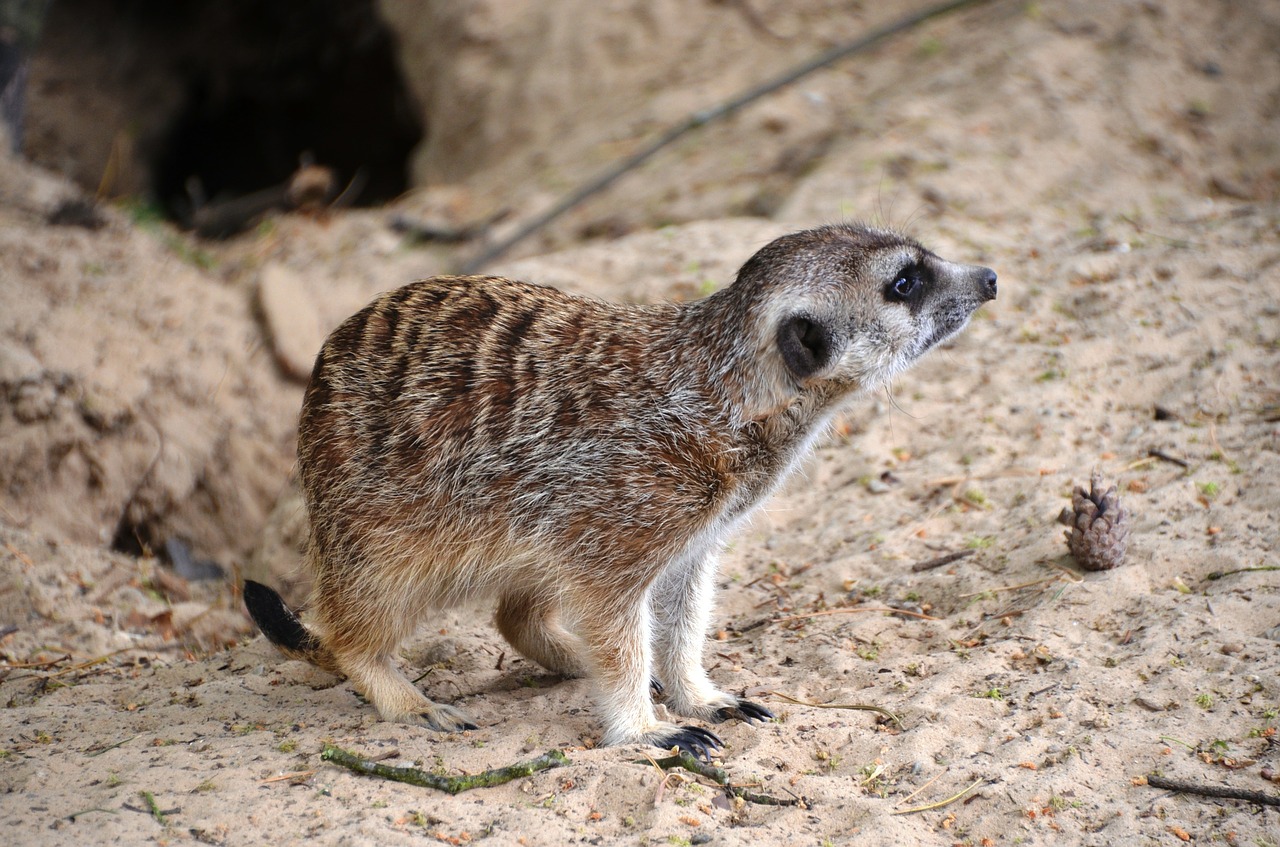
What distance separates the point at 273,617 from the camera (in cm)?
356

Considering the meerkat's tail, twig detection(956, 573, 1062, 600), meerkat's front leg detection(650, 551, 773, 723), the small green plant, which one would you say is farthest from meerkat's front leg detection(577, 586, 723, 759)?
the small green plant

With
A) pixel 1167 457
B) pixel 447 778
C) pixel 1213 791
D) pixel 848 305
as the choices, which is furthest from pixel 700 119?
pixel 1213 791

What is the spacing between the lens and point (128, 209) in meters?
7.61

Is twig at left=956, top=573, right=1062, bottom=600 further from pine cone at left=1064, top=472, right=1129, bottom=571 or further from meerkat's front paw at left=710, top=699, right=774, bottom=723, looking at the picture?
meerkat's front paw at left=710, top=699, right=774, bottom=723

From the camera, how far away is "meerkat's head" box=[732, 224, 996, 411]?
329 centimetres

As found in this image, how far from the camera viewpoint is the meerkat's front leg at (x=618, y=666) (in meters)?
3.24

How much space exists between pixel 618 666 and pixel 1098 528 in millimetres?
1694

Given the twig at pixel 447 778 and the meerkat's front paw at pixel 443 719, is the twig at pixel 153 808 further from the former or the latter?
the meerkat's front paw at pixel 443 719

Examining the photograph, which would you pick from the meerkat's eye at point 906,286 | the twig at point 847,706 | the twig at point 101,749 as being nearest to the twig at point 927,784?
the twig at point 847,706

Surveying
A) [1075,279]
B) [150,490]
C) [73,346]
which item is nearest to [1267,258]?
[1075,279]

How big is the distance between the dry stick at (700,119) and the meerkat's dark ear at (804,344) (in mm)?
3659

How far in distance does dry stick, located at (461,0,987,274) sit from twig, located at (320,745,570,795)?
13.3ft

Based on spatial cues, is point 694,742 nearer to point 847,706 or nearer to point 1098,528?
point 847,706

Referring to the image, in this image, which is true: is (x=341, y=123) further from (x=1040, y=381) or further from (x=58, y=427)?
(x=1040, y=381)
